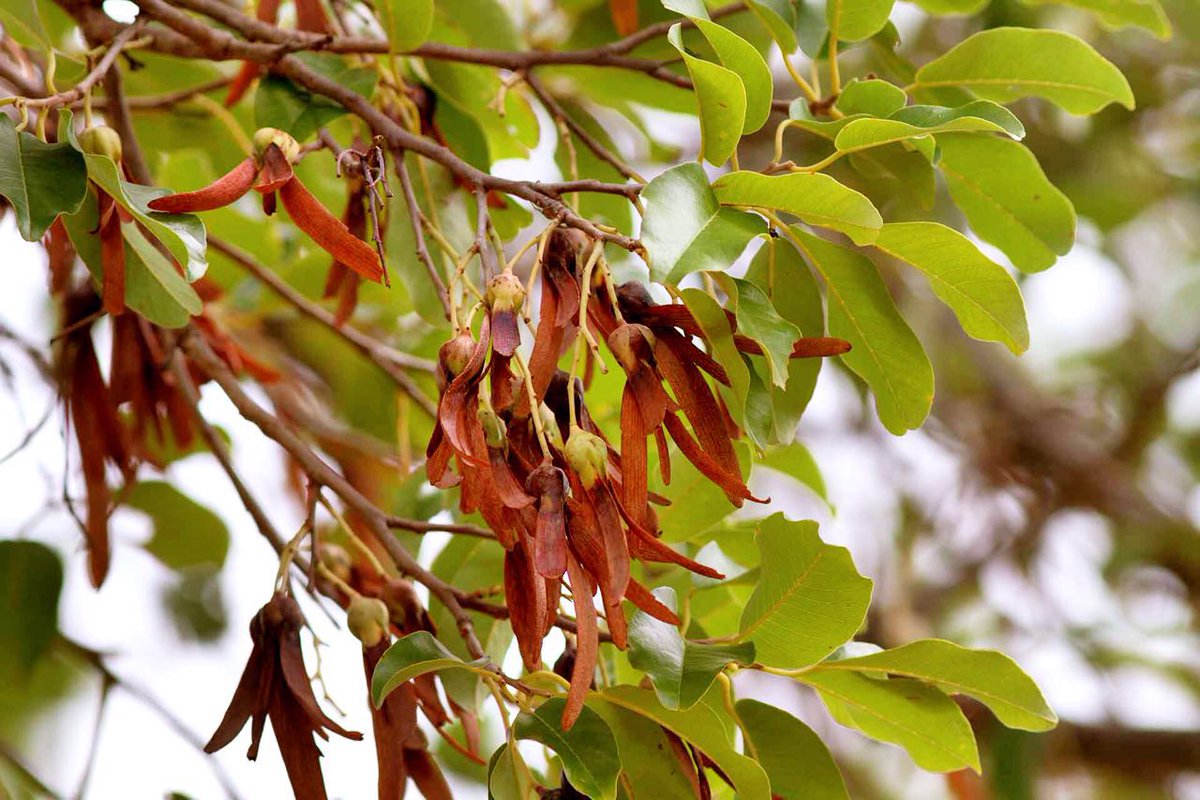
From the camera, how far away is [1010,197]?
2.50 feet

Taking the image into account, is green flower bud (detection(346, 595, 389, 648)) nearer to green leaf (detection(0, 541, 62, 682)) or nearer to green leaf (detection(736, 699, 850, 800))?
green leaf (detection(736, 699, 850, 800))

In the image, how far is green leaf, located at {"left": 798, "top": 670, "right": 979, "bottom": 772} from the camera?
684 mm

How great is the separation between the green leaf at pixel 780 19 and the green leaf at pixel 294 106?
0.24m

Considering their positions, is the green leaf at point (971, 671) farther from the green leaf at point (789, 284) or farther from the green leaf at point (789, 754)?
the green leaf at point (789, 284)

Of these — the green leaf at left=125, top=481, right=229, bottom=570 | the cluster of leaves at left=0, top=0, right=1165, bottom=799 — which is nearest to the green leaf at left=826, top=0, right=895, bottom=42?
the cluster of leaves at left=0, top=0, right=1165, bottom=799

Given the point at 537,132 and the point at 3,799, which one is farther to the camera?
the point at 537,132

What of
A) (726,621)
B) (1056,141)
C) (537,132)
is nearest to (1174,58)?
(1056,141)

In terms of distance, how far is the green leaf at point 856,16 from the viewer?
0.74m

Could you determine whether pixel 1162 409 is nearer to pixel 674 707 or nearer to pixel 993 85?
pixel 993 85

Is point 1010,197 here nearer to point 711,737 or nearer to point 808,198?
point 808,198

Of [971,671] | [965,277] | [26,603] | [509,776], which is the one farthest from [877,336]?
[26,603]

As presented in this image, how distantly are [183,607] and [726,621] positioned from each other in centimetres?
103

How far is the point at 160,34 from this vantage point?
800 mm

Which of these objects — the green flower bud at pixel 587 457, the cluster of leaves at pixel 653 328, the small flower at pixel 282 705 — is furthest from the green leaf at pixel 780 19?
the small flower at pixel 282 705
